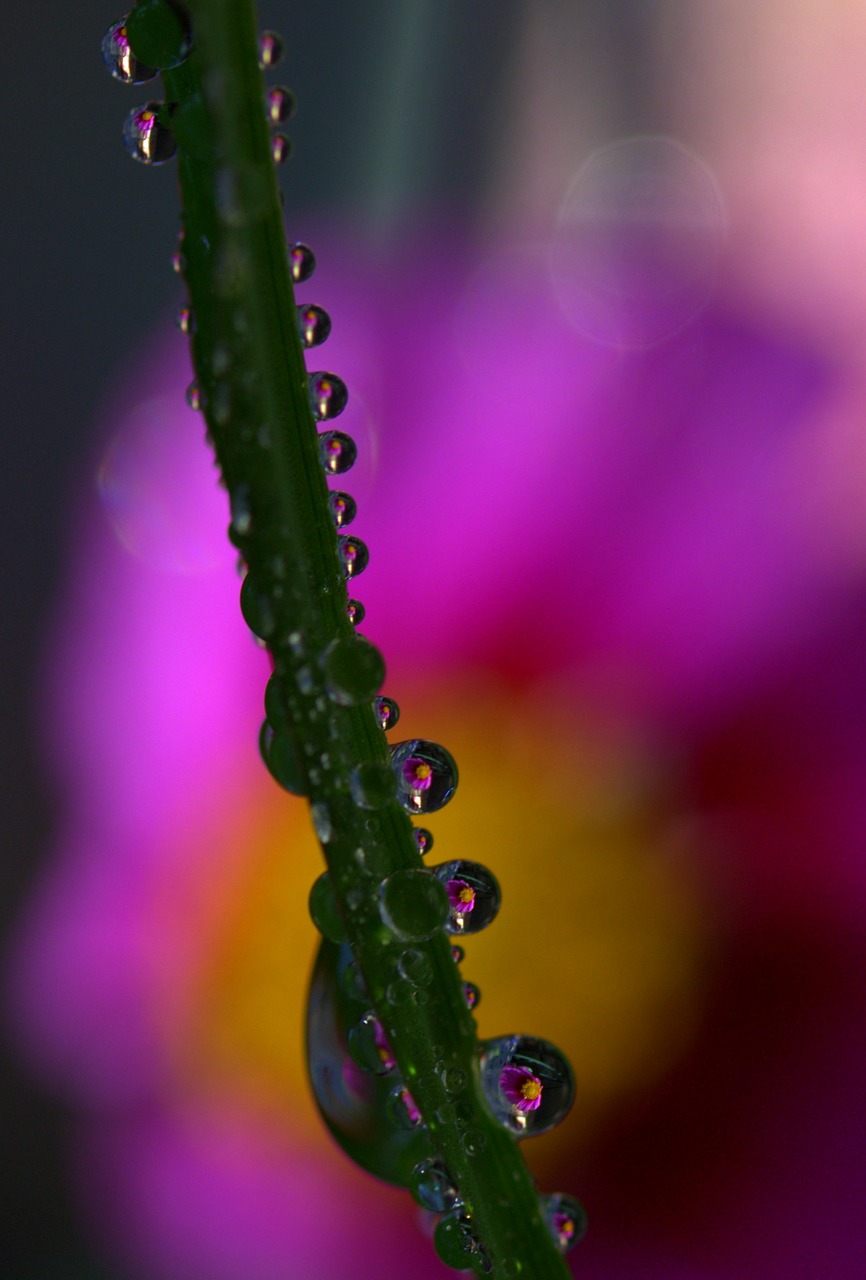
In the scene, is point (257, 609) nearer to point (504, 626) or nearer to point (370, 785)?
point (370, 785)

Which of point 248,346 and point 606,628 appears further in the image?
point 606,628

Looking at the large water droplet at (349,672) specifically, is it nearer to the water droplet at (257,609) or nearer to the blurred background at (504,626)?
the water droplet at (257,609)

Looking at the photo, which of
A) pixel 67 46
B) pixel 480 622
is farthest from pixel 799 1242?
pixel 67 46

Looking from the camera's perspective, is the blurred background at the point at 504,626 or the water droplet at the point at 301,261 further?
the blurred background at the point at 504,626

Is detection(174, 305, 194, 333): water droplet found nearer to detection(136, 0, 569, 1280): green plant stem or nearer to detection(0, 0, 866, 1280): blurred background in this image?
detection(136, 0, 569, 1280): green plant stem

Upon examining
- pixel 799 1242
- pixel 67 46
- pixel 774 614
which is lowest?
pixel 799 1242

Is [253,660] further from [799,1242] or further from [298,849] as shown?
[799,1242]

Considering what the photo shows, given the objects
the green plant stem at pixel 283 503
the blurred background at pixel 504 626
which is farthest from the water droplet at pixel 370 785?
the blurred background at pixel 504 626
